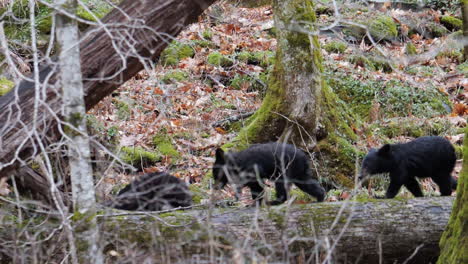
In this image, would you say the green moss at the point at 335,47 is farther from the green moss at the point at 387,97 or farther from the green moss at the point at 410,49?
the green moss at the point at 387,97

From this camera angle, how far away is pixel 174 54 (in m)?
14.5

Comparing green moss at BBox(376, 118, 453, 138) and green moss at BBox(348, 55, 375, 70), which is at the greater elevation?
green moss at BBox(348, 55, 375, 70)

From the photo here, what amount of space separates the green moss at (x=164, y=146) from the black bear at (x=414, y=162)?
12.2 feet

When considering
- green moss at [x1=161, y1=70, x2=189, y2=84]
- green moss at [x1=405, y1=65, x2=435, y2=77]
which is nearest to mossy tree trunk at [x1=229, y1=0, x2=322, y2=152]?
green moss at [x1=161, y1=70, x2=189, y2=84]

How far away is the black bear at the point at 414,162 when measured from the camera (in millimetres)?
7758

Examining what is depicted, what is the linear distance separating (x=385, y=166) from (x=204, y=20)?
33.6ft

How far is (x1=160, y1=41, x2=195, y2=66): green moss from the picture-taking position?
14414 mm

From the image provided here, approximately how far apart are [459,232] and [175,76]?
347 inches

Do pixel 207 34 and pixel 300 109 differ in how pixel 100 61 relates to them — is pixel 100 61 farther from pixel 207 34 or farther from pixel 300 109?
pixel 207 34

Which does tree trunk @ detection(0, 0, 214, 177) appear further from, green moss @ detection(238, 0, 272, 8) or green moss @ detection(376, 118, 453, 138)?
green moss @ detection(238, 0, 272, 8)

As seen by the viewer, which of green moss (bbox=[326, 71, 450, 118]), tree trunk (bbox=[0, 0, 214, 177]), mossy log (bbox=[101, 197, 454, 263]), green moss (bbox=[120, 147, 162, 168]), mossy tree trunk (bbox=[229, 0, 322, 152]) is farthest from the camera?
green moss (bbox=[326, 71, 450, 118])

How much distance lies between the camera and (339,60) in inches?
576

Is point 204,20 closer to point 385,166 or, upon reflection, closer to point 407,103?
point 407,103

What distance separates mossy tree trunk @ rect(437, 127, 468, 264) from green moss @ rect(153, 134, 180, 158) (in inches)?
215
